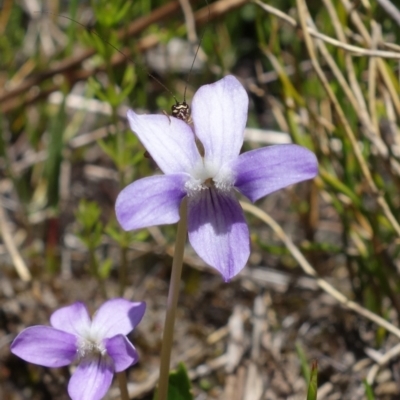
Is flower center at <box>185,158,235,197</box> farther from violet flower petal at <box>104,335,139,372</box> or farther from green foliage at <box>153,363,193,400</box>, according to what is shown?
green foliage at <box>153,363,193,400</box>

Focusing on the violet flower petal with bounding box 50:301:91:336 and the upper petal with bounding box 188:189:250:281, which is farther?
the violet flower petal with bounding box 50:301:91:336

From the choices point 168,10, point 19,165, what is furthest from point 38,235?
point 168,10

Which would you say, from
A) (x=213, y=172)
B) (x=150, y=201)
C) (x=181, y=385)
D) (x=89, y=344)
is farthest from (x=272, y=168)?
(x=181, y=385)

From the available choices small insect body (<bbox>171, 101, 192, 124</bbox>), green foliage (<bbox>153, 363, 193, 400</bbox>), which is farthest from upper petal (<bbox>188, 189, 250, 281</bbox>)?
green foliage (<bbox>153, 363, 193, 400</bbox>)

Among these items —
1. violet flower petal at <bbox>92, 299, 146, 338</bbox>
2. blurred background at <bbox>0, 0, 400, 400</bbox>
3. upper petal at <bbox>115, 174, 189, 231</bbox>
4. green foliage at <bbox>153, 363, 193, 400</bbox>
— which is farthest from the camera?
blurred background at <bbox>0, 0, 400, 400</bbox>

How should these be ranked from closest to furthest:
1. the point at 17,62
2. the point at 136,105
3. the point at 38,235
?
the point at 38,235 < the point at 136,105 < the point at 17,62

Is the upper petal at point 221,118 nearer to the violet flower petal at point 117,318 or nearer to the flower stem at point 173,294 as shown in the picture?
the flower stem at point 173,294

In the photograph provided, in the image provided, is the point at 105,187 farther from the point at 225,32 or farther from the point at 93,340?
the point at 93,340
